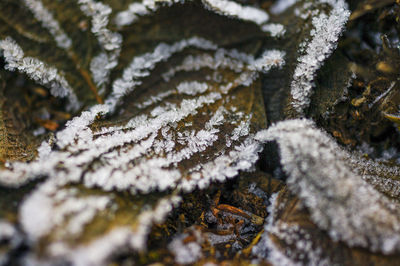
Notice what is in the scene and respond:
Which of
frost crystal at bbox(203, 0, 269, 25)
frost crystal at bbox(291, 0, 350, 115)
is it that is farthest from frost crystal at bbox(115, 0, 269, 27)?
frost crystal at bbox(291, 0, 350, 115)

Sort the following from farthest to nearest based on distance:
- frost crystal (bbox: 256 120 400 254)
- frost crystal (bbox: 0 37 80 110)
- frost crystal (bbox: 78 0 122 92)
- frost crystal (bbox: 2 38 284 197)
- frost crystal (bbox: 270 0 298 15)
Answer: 1. frost crystal (bbox: 270 0 298 15)
2. frost crystal (bbox: 78 0 122 92)
3. frost crystal (bbox: 0 37 80 110)
4. frost crystal (bbox: 2 38 284 197)
5. frost crystal (bbox: 256 120 400 254)

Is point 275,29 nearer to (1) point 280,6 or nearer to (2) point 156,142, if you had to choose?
(1) point 280,6

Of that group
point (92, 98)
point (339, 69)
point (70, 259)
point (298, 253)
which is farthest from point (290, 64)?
point (70, 259)

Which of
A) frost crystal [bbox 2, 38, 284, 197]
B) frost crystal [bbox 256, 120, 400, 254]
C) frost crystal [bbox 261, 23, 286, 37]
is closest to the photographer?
frost crystal [bbox 256, 120, 400, 254]

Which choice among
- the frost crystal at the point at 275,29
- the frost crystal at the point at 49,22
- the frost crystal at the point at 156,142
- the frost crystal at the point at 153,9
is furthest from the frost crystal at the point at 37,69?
the frost crystal at the point at 275,29

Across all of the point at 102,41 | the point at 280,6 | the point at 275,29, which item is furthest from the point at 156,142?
the point at 280,6

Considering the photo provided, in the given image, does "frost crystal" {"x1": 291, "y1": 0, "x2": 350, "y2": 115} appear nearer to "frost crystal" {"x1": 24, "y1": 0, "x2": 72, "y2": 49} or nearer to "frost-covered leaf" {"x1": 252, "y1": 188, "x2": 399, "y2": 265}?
"frost-covered leaf" {"x1": 252, "y1": 188, "x2": 399, "y2": 265}
